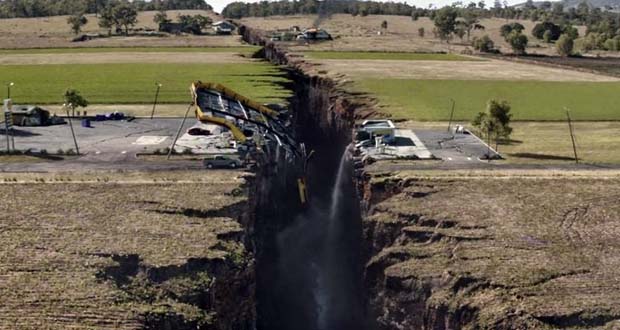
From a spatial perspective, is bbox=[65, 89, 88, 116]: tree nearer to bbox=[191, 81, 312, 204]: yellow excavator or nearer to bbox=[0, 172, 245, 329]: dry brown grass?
bbox=[191, 81, 312, 204]: yellow excavator

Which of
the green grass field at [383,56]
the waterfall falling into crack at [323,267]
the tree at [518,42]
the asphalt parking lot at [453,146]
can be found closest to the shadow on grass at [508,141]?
the asphalt parking lot at [453,146]

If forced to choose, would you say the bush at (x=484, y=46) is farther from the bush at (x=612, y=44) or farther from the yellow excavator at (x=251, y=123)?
the yellow excavator at (x=251, y=123)

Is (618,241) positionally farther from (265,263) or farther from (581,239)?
(265,263)

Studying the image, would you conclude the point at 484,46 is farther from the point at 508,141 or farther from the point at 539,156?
the point at 539,156

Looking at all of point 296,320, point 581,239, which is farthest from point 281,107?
point 581,239

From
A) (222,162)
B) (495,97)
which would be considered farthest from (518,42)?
(222,162)
